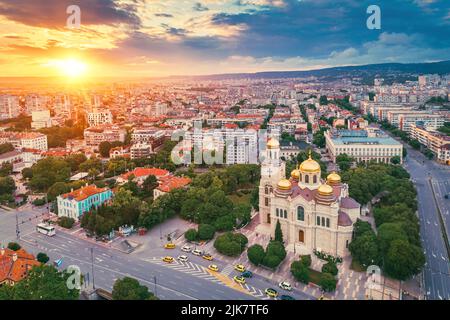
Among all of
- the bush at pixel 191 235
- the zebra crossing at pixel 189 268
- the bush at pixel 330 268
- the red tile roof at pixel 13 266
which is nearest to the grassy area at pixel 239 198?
the bush at pixel 191 235

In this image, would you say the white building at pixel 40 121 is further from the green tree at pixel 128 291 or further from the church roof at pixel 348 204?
the church roof at pixel 348 204

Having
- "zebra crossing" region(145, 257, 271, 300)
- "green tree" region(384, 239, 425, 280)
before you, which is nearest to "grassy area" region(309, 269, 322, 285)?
"zebra crossing" region(145, 257, 271, 300)

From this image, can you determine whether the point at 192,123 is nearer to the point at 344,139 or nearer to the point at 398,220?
the point at 344,139

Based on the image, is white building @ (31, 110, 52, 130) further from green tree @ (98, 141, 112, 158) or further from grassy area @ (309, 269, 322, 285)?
grassy area @ (309, 269, 322, 285)

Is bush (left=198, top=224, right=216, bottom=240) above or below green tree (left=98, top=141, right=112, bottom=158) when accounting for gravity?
below

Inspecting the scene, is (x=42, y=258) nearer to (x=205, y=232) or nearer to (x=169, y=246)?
(x=169, y=246)

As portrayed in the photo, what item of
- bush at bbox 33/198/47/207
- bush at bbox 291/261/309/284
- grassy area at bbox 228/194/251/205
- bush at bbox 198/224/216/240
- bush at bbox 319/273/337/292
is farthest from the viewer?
grassy area at bbox 228/194/251/205

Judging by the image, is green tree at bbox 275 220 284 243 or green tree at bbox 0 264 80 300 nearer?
green tree at bbox 0 264 80 300

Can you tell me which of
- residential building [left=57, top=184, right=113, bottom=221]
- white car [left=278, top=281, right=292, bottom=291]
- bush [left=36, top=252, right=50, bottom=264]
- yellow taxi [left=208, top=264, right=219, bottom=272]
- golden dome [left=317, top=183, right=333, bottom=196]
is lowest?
white car [left=278, top=281, right=292, bottom=291]
